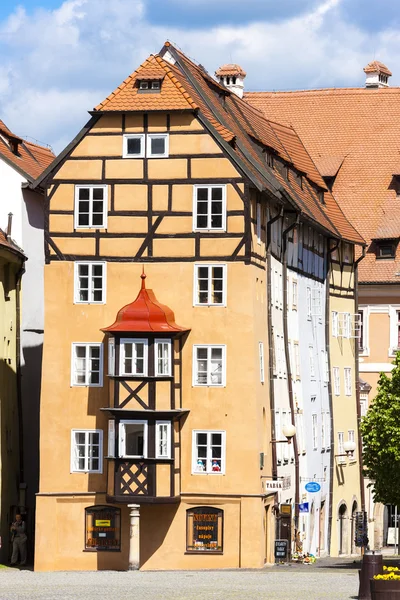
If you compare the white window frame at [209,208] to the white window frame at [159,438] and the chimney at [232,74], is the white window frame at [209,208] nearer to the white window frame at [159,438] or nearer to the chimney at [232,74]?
the white window frame at [159,438]

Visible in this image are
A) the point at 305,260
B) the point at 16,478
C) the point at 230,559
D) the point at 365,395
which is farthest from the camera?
the point at 365,395

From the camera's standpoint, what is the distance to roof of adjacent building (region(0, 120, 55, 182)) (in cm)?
6600

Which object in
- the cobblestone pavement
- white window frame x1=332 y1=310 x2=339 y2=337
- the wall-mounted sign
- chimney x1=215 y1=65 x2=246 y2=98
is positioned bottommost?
the cobblestone pavement

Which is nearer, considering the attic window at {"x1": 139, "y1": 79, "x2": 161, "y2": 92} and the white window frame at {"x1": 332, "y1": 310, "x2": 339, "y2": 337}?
the attic window at {"x1": 139, "y1": 79, "x2": 161, "y2": 92}

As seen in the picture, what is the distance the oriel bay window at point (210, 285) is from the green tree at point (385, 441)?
264 inches

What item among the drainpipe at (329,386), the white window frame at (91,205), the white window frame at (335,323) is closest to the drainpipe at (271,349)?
the white window frame at (91,205)

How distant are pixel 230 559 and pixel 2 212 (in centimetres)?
1610

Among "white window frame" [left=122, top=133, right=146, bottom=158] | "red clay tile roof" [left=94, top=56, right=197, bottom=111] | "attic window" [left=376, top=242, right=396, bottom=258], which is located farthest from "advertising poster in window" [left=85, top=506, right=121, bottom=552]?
"attic window" [left=376, top=242, right=396, bottom=258]

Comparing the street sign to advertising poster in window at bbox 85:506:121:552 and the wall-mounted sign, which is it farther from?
advertising poster in window at bbox 85:506:121:552

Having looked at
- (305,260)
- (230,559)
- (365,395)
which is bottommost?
(230,559)

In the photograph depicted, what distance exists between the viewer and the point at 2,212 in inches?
2594

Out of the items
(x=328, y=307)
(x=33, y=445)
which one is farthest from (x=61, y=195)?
(x=328, y=307)

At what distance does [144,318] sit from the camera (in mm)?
58250

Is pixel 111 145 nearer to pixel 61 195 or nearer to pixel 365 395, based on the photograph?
pixel 61 195
